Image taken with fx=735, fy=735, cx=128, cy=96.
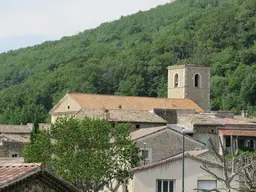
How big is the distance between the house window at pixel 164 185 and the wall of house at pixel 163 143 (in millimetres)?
8657

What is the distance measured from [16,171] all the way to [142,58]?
438ft

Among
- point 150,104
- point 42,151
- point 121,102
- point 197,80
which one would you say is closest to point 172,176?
point 42,151

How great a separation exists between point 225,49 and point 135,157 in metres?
109

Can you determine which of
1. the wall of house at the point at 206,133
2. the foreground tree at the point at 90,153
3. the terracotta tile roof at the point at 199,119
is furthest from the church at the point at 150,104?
the foreground tree at the point at 90,153

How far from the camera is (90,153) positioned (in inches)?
1412

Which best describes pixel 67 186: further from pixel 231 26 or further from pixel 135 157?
pixel 231 26

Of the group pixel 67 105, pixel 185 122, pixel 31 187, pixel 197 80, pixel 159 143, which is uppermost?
pixel 197 80

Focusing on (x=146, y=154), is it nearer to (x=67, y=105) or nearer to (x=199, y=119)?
(x=199, y=119)

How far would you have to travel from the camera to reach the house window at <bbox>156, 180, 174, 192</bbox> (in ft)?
114

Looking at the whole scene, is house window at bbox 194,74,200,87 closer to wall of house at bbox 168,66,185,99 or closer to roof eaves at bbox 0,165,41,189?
wall of house at bbox 168,66,185,99

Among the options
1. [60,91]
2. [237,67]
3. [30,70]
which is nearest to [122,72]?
[60,91]

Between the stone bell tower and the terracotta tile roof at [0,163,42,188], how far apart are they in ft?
227

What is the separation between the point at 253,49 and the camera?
141 m

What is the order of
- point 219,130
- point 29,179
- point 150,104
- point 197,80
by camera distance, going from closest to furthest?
point 29,179
point 219,130
point 150,104
point 197,80
